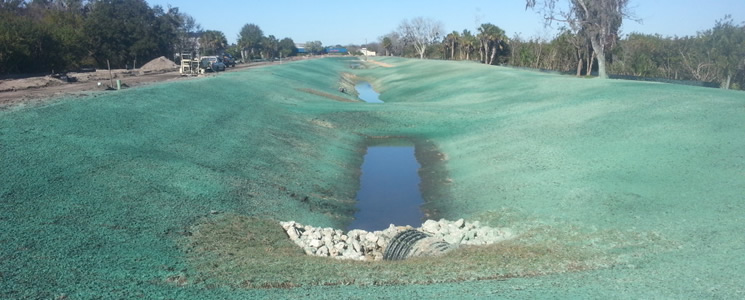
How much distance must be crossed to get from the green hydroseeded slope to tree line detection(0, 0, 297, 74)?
17510 mm

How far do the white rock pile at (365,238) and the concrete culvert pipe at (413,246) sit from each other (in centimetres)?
37

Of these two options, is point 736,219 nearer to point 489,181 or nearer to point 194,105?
point 489,181

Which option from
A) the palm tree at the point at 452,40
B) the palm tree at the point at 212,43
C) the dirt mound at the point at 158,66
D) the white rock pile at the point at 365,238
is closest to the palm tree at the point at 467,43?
the palm tree at the point at 452,40

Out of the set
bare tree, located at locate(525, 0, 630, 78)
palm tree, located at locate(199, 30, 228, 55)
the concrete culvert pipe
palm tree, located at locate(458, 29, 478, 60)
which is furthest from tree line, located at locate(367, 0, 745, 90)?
palm tree, located at locate(199, 30, 228, 55)

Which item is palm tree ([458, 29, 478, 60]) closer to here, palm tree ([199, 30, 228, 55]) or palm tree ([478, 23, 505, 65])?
palm tree ([478, 23, 505, 65])

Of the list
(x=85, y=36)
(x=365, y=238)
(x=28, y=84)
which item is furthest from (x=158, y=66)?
(x=365, y=238)

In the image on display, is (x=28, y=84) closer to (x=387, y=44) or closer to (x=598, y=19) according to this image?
(x=598, y=19)

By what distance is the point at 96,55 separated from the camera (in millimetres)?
57375

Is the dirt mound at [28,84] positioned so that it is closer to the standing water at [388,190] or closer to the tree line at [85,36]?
the tree line at [85,36]

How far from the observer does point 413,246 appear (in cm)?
927

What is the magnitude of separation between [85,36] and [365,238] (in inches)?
2121

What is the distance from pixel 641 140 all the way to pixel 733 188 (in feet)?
16.2

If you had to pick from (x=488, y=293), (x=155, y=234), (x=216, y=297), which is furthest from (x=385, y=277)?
(x=155, y=234)

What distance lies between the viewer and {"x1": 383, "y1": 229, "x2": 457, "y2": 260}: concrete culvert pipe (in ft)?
29.8
